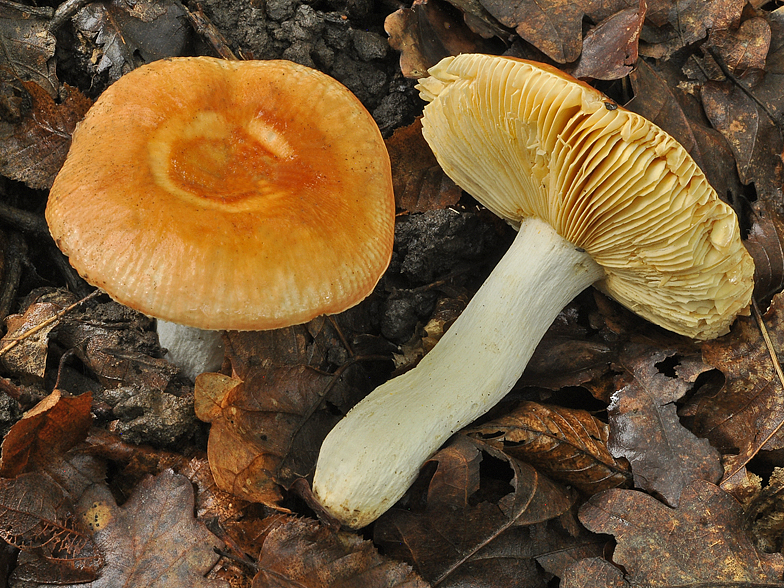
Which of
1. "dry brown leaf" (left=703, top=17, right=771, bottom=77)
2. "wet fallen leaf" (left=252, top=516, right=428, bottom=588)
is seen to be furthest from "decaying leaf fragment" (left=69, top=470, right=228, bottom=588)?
"dry brown leaf" (left=703, top=17, right=771, bottom=77)

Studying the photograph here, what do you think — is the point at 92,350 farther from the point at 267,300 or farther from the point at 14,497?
the point at 267,300

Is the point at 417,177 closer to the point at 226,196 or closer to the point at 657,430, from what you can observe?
the point at 226,196

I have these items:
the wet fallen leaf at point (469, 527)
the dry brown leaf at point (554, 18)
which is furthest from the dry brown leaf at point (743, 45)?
the wet fallen leaf at point (469, 527)

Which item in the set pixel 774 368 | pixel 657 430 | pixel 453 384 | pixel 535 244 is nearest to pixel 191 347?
pixel 453 384

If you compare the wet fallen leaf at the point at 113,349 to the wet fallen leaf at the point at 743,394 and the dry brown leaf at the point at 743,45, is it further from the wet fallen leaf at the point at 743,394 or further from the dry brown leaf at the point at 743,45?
the dry brown leaf at the point at 743,45

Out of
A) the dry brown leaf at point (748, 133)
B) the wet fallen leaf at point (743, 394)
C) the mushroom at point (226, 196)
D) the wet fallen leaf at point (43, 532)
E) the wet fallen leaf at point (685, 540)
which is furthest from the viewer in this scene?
the dry brown leaf at point (748, 133)

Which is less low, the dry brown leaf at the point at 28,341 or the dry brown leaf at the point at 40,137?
the dry brown leaf at the point at 40,137

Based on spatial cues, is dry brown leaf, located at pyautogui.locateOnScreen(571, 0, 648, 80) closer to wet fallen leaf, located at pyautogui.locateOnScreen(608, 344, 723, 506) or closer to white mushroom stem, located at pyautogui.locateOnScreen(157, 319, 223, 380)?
wet fallen leaf, located at pyautogui.locateOnScreen(608, 344, 723, 506)
